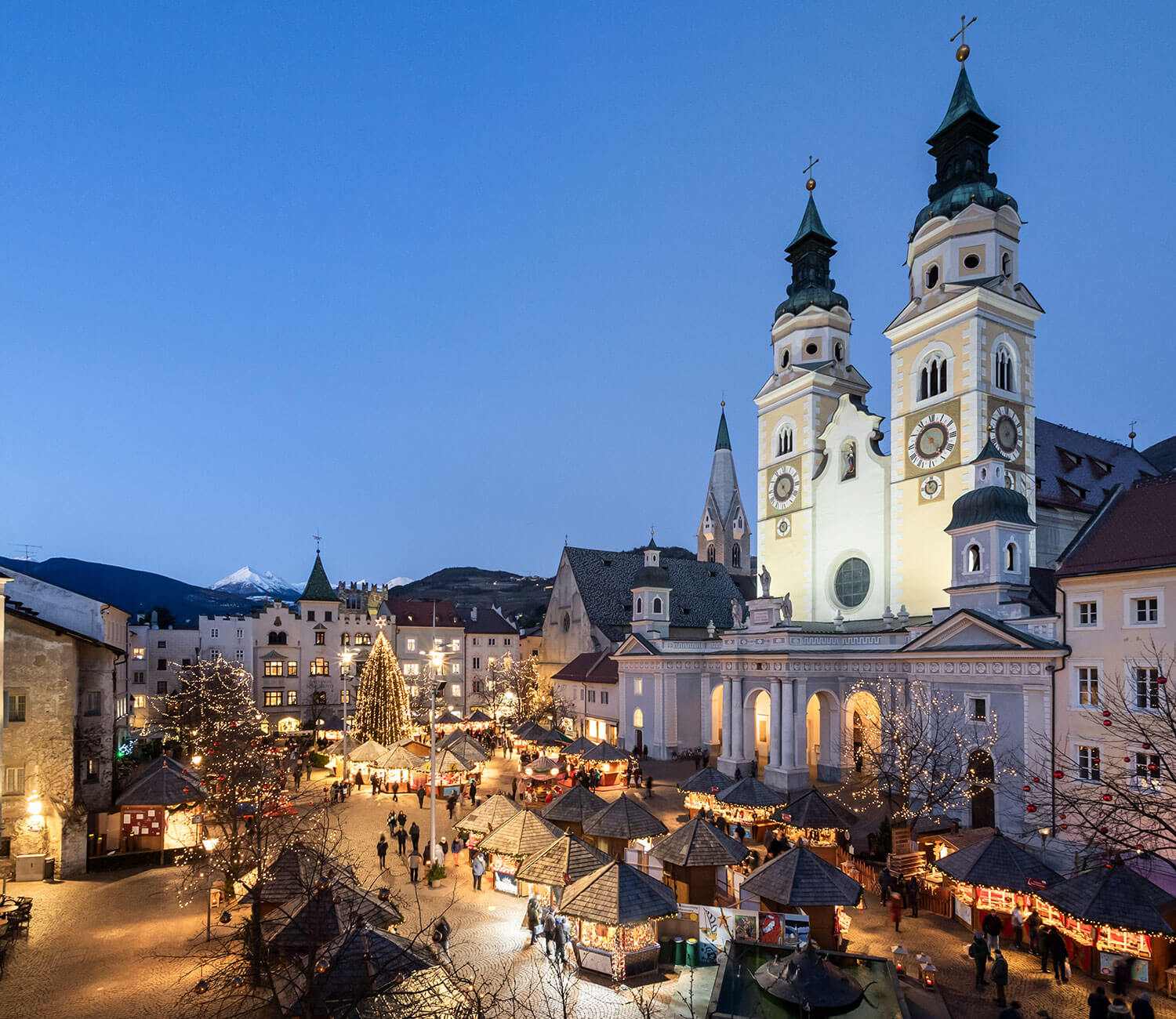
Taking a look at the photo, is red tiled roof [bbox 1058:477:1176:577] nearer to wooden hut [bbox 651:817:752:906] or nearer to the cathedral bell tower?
the cathedral bell tower

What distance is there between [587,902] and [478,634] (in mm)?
59017

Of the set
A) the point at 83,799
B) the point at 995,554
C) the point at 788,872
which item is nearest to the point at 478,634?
the point at 83,799

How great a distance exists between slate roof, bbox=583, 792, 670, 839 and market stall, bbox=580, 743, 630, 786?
40.9 ft

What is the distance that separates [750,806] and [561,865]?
9514mm

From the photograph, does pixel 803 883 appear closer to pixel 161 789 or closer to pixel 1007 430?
pixel 161 789

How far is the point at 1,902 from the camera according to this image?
63.9 feet

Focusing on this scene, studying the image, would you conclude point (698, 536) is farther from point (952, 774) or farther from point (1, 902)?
point (1, 902)

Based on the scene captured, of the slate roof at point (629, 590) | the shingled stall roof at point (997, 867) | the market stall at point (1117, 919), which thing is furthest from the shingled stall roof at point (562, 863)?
the slate roof at point (629, 590)

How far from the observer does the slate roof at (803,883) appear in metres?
17.3

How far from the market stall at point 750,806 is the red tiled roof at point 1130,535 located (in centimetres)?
1236

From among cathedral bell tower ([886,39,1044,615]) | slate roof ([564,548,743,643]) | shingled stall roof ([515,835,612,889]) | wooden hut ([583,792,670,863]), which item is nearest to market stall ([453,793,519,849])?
wooden hut ([583,792,670,863])

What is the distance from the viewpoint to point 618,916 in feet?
53.2

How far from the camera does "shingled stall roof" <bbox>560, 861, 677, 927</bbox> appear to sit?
16359mm

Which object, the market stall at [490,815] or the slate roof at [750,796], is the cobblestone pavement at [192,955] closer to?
the market stall at [490,815]
